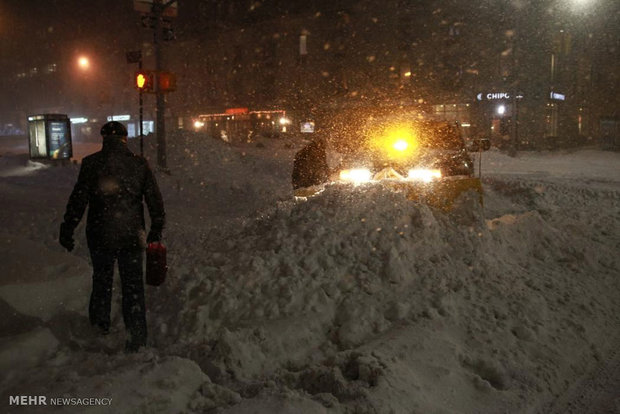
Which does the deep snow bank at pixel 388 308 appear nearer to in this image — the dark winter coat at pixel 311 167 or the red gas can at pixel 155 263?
the red gas can at pixel 155 263

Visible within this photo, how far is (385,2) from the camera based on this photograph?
134ft

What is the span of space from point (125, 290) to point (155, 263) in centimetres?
31

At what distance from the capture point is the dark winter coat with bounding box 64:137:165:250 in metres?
4.15

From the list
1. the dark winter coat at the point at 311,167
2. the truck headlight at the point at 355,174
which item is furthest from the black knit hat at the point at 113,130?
the dark winter coat at the point at 311,167

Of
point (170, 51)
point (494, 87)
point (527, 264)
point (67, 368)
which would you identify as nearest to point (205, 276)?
point (67, 368)

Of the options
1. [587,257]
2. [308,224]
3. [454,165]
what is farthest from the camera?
[454,165]

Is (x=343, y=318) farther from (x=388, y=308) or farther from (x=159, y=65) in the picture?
(x=159, y=65)

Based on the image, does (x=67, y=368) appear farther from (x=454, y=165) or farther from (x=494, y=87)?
(x=494, y=87)

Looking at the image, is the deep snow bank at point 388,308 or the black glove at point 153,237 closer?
the deep snow bank at point 388,308

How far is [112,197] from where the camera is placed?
4.16 metres

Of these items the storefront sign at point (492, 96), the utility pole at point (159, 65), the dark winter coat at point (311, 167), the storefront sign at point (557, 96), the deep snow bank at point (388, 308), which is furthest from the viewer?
the storefront sign at point (492, 96)

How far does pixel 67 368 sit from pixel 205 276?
1491mm

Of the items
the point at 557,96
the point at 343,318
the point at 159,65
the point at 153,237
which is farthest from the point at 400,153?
the point at 557,96

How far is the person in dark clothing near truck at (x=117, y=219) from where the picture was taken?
415 cm
